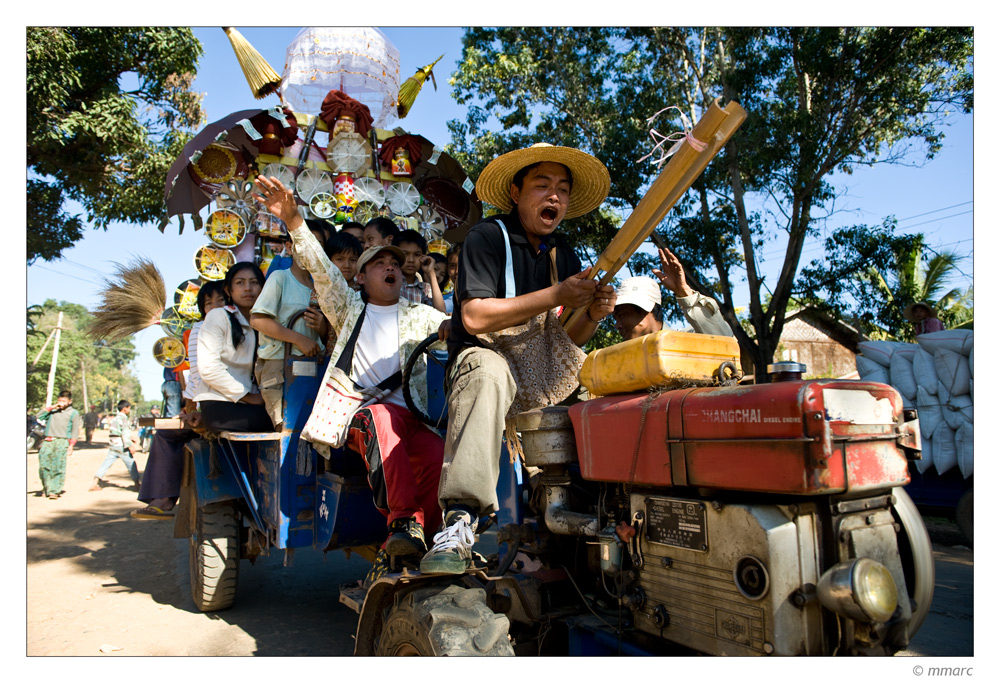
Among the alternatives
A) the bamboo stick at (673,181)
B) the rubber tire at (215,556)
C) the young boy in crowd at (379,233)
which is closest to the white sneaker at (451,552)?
the bamboo stick at (673,181)

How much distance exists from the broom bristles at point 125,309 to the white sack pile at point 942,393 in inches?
300

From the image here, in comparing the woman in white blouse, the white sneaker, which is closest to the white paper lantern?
the woman in white blouse

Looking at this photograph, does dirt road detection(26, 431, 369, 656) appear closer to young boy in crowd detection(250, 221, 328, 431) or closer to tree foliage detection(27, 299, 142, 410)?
young boy in crowd detection(250, 221, 328, 431)

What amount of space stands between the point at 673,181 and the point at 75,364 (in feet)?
180

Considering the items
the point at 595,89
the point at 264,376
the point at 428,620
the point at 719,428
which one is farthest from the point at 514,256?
the point at 595,89

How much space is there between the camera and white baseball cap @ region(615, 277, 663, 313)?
3.45 meters

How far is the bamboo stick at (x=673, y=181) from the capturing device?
210 cm

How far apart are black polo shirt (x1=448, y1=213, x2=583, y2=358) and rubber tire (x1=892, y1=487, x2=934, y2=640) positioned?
1580 millimetres

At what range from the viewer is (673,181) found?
228cm

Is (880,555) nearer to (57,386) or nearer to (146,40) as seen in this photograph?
(146,40)

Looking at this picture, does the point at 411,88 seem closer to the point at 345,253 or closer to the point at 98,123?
the point at 345,253

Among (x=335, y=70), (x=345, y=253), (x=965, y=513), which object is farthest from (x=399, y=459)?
(x=965, y=513)

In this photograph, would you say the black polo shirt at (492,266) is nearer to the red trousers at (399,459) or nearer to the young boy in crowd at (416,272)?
the red trousers at (399,459)

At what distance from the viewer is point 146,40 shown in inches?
421
